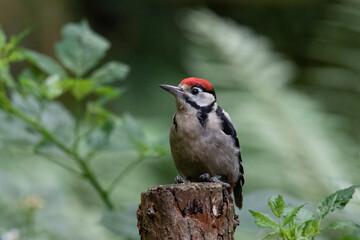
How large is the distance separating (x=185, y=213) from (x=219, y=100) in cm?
357

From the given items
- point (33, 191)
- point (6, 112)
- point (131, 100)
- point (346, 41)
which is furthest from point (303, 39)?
point (6, 112)

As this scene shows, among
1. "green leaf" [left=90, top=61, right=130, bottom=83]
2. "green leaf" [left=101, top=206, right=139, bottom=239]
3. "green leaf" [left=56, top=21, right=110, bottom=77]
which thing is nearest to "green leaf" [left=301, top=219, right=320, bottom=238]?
"green leaf" [left=101, top=206, right=139, bottom=239]

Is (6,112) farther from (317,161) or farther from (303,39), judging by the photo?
(303,39)

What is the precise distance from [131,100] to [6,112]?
141 inches

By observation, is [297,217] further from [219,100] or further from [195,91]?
[219,100]

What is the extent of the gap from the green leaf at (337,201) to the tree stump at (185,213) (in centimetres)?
24

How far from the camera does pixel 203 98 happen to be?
190 centimetres

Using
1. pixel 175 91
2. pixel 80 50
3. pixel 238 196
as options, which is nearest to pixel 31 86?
pixel 80 50

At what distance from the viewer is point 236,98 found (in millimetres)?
4734

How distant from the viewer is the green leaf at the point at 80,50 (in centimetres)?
224

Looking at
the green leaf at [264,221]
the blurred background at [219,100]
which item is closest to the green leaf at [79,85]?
the blurred background at [219,100]

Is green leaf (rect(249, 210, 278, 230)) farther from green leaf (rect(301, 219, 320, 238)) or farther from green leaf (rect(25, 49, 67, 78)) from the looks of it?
green leaf (rect(25, 49, 67, 78))

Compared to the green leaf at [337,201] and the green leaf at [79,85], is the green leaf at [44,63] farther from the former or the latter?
the green leaf at [337,201]

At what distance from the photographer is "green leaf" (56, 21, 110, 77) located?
2.24m
